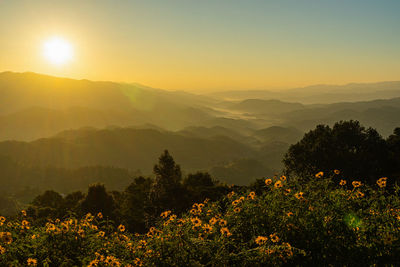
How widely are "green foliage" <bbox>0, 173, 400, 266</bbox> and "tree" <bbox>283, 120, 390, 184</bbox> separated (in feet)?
100.0

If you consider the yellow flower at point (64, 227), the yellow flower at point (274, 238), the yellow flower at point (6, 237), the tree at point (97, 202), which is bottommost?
the tree at point (97, 202)

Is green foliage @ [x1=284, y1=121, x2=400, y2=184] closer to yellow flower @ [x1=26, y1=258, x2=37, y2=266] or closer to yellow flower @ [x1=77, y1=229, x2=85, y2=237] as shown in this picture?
yellow flower @ [x1=77, y1=229, x2=85, y2=237]

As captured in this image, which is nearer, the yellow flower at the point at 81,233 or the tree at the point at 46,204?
the yellow flower at the point at 81,233

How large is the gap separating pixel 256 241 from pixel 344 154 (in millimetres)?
38060

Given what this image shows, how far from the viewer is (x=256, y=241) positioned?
698 cm

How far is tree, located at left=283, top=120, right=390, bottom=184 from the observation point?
125 ft

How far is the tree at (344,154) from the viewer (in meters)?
38.2

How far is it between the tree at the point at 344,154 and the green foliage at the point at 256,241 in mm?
30478

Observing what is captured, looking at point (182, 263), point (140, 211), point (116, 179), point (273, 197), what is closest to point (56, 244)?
point (182, 263)

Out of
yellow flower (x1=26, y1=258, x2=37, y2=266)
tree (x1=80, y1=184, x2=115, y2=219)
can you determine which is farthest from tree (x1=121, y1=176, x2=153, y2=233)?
yellow flower (x1=26, y1=258, x2=37, y2=266)

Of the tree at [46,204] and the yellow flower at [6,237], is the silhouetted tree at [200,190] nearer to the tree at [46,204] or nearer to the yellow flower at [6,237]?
the tree at [46,204]

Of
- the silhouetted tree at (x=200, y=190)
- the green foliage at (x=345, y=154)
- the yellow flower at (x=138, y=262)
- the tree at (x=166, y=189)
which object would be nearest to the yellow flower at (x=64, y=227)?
the yellow flower at (x=138, y=262)

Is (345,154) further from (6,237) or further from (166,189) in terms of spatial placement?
(6,237)

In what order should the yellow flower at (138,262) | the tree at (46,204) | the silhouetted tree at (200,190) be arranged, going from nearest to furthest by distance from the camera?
the yellow flower at (138,262)
the silhouetted tree at (200,190)
the tree at (46,204)
